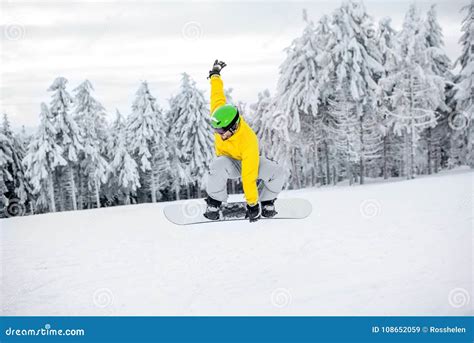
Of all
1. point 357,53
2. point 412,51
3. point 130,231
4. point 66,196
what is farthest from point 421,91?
point 66,196

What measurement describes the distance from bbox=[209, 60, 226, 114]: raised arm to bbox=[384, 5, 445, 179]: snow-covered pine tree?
18203mm

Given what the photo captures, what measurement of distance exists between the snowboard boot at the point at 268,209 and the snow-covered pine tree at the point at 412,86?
57.7 feet

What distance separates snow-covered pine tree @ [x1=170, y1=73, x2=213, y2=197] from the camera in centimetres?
2580

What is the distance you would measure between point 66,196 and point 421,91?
32.0 metres

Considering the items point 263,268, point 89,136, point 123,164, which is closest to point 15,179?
point 89,136

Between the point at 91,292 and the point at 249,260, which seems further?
the point at 249,260

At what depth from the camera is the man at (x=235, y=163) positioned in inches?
229

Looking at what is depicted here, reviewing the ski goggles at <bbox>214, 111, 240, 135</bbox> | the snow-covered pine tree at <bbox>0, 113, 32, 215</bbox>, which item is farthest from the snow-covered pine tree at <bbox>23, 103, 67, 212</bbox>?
the ski goggles at <bbox>214, 111, 240, 135</bbox>

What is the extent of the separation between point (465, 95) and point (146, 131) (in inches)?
724

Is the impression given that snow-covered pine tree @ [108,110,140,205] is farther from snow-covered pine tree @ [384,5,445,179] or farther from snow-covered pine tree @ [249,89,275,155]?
snow-covered pine tree @ [384,5,445,179]

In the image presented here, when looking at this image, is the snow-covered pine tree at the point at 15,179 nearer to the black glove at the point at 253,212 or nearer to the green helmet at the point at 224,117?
the black glove at the point at 253,212
